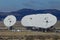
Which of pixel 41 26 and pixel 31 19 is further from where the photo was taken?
pixel 31 19

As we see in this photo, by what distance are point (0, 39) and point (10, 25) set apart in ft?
194

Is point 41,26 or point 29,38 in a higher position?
point 29,38

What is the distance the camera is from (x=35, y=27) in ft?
303

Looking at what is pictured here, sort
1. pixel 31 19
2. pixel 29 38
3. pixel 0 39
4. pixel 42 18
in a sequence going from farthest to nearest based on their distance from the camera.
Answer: pixel 31 19 < pixel 42 18 < pixel 0 39 < pixel 29 38

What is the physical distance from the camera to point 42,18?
89562 mm

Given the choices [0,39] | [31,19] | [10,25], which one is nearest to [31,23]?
[31,19]

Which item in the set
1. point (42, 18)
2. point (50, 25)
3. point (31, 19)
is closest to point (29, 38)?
point (50, 25)

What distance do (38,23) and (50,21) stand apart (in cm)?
838

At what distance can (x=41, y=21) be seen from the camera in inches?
3524

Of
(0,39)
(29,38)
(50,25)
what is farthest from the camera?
(50,25)

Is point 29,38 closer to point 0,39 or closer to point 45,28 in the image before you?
point 0,39

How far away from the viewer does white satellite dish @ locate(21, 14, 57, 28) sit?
84.2m

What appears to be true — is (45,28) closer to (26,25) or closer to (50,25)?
(50,25)

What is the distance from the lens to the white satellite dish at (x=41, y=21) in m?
84.2
